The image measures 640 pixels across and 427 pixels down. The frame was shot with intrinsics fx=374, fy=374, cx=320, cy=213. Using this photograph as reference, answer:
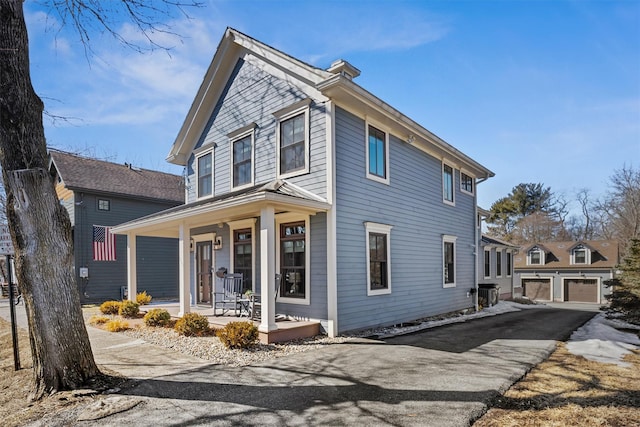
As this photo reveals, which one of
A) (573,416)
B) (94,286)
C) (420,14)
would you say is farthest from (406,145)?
(94,286)

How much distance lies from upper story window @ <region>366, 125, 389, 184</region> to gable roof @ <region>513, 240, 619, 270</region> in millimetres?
25128

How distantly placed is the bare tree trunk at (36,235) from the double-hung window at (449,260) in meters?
10.4

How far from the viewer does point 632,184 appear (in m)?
28.7

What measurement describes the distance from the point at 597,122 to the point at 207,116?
1521 centimetres

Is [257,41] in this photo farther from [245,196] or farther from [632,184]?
[632,184]

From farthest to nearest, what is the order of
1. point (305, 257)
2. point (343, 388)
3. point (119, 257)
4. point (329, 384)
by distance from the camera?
1. point (119, 257)
2. point (305, 257)
3. point (329, 384)
4. point (343, 388)

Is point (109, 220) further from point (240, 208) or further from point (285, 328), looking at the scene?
point (285, 328)

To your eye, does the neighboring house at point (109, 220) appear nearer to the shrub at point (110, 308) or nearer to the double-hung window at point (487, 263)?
the shrub at point (110, 308)

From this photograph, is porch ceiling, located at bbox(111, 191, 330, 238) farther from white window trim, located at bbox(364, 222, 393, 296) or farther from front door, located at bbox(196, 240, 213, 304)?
front door, located at bbox(196, 240, 213, 304)

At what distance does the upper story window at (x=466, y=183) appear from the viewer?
14103 mm

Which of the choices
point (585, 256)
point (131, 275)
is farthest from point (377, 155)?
point (585, 256)

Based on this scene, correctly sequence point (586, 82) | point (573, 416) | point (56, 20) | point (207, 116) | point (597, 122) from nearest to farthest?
1. point (573, 416)
2. point (56, 20)
3. point (586, 82)
4. point (207, 116)
5. point (597, 122)

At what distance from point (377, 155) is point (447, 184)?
4.64m

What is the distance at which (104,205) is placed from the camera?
54.1 feet
